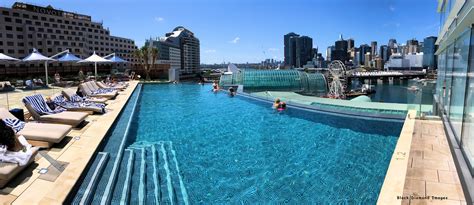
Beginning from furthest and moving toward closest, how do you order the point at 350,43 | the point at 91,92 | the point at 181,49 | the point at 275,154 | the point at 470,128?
the point at 350,43 < the point at 181,49 < the point at 91,92 < the point at 275,154 < the point at 470,128

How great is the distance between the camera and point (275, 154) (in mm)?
6805

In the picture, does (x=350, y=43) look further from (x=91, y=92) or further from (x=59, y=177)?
(x=59, y=177)

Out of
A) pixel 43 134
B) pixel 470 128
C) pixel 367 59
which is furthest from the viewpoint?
pixel 367 59

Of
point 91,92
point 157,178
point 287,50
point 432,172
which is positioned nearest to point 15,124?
point 157,178

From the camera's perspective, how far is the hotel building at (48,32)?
6010 cm

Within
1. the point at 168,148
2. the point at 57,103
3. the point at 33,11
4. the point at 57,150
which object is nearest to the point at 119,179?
the point at 57,150

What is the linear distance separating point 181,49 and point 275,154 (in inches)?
5089

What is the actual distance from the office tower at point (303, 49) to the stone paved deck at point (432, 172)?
600 ft

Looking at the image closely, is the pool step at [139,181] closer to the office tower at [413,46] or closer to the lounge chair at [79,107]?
the lounge chair at [79,107]

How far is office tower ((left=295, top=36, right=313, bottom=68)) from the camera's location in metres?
185

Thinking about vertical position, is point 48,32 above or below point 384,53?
below

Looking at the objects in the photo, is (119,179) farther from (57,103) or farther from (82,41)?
(82,41)

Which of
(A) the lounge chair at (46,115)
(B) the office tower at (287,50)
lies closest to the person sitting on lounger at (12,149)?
(A) the lounge chair at (46,115)

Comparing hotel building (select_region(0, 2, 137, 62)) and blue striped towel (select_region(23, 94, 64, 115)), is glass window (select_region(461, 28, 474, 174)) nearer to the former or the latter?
blue striped towel (select_region(23, 94, 64, 115))
